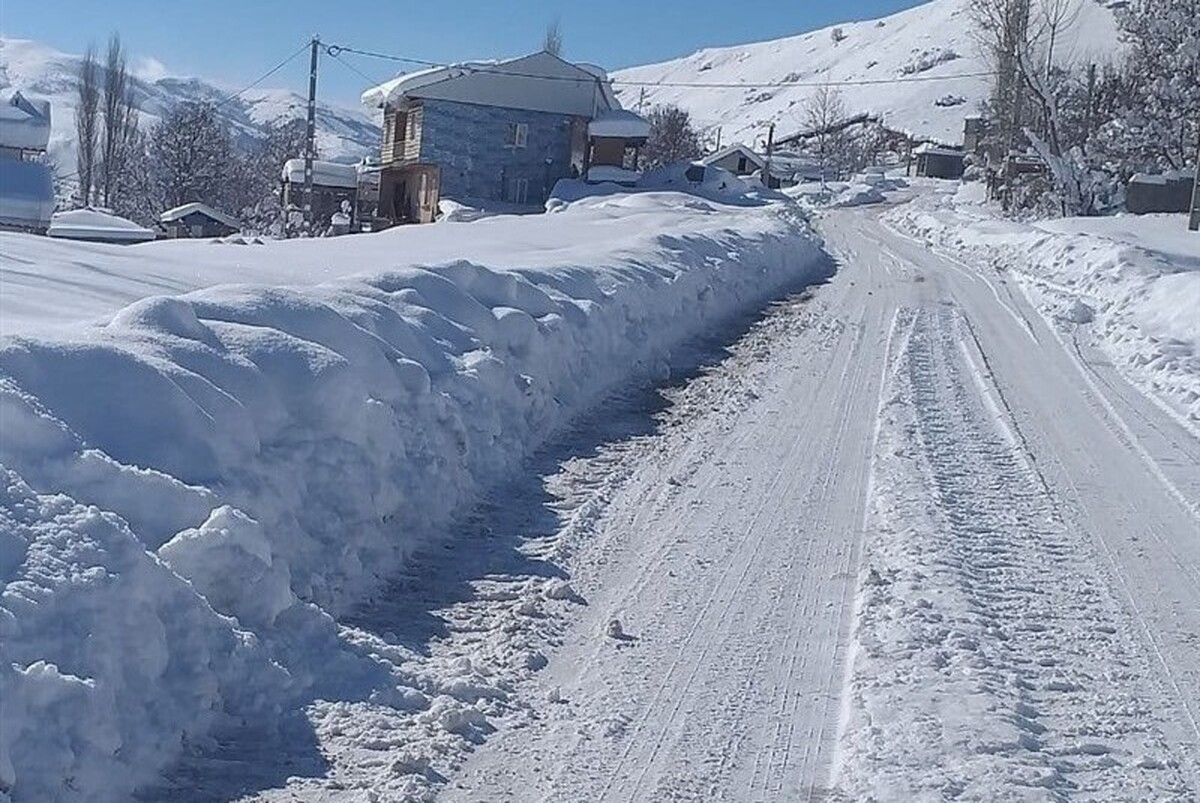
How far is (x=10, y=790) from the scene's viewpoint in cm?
404

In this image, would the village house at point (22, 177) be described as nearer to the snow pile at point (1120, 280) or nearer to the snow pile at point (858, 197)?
the snow pile at point (1120, 280)

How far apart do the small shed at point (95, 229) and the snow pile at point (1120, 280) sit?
25721 mm

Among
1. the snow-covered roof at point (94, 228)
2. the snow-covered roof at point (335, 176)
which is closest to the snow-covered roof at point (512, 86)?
the snow-covered roof at point (335, 176)

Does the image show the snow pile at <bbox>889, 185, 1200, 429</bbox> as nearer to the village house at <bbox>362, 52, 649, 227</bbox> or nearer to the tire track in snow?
the tire track in snow

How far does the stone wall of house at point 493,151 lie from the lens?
54.1m

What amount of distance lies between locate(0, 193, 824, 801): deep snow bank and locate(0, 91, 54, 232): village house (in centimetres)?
3279

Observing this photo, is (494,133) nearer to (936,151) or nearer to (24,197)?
(24,197)

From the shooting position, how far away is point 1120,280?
78.3ft

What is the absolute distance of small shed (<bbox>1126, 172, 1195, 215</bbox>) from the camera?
47.7m

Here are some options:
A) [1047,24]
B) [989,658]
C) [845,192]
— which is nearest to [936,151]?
[845,192]

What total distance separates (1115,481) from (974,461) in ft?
3.38

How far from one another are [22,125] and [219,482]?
150 feet

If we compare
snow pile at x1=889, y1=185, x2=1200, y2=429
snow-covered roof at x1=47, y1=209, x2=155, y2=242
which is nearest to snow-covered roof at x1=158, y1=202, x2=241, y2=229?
snow-covered roof at x1=47, y1=209, x2=155, y2=242

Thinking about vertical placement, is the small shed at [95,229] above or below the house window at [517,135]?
below
